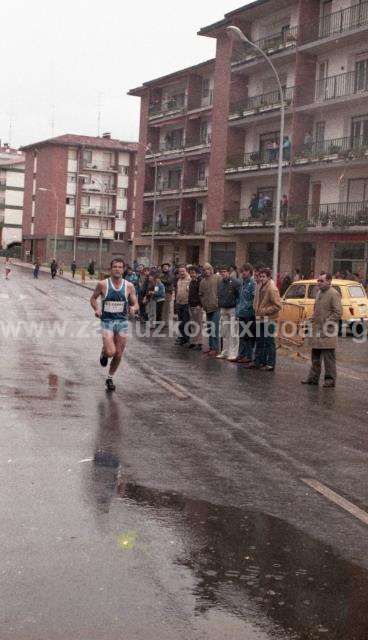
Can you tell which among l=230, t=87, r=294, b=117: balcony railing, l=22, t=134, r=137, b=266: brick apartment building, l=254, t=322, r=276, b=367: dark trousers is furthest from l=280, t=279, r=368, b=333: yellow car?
→ l=22, t=134, r=137, b=266: brick apartment building

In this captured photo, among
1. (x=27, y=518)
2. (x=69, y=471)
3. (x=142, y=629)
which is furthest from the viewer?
(x=69, y=471)

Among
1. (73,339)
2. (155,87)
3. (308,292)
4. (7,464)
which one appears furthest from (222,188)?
(7,464)

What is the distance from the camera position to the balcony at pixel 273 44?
41831mm

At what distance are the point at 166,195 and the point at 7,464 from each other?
52713 millimetres

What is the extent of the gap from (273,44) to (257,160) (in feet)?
19.5

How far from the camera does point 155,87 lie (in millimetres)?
61125

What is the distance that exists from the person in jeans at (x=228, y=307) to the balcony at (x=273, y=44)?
27.8m

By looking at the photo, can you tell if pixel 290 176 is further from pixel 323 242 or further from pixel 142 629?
pixel 142 629

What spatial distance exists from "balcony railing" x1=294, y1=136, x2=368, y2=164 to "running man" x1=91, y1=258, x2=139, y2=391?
87.7 ft

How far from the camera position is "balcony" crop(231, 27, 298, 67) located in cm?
4183

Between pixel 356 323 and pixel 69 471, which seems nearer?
pixel 69 471

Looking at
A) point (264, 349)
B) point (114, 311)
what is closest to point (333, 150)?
point (264, 349)

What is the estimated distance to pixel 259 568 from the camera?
4.68m

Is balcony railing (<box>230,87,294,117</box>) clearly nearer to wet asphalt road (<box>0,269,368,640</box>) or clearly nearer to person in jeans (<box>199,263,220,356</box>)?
person in jeans (<box>199,263,220,356</box>)
